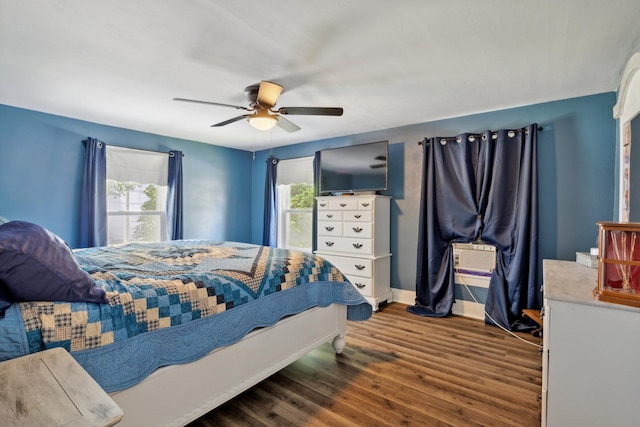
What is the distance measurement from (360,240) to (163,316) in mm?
2609

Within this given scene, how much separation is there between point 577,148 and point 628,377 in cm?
239

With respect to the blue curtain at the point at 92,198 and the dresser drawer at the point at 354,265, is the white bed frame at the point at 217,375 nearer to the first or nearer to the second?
the dresser drawer at the point at 354,265

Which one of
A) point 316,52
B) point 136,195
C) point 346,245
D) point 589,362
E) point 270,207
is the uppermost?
point 316,52

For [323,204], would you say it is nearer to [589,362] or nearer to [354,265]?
[354,265]

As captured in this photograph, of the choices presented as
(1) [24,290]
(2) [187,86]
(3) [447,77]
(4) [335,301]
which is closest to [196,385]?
(1) [24,290]

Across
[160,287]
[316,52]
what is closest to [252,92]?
[316,52]

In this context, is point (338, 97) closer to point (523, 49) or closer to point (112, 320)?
point (523, 49)

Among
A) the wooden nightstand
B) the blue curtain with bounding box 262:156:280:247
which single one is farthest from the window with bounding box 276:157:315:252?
the wooden nightstand

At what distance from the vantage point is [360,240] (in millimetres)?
3773

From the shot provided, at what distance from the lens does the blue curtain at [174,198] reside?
4.43 meters

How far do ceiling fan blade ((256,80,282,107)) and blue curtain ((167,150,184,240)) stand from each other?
2.49 metres

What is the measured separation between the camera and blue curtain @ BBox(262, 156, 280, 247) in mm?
5082

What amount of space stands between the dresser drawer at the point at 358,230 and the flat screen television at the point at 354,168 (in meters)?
0.51

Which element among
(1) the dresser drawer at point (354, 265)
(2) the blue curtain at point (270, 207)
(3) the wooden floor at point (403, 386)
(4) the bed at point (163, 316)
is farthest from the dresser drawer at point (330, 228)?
(4) the bed at point (163, 316)
